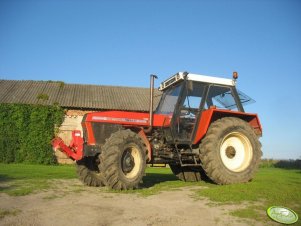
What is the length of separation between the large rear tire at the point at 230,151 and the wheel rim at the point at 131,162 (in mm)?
1441

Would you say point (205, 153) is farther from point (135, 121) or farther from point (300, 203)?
point (300, 203)

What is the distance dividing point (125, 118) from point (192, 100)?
66.5 inches

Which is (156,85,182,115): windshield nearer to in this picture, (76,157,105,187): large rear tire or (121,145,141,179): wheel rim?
(121,145,141,179): wheel rim

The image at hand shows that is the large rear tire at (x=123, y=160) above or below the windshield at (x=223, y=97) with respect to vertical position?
below

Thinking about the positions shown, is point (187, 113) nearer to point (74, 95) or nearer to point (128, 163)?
point (128, 163)

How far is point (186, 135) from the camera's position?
8242 mm

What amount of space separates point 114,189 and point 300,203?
3343 mm

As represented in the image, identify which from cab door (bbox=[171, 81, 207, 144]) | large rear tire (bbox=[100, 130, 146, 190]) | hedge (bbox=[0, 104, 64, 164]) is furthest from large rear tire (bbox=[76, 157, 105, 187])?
hedge (bbox=[0, 104, 64, 164])

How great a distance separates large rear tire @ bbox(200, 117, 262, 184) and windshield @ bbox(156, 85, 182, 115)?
115 centimetres

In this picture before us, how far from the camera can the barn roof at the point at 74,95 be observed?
25203 millimetres

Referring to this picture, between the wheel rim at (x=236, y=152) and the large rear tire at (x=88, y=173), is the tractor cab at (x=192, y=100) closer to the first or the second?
the wheel rim at (x=236, y=152)

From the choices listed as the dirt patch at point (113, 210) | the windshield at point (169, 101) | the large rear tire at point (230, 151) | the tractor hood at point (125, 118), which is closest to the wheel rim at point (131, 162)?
the dirt patch at point (113, 210)

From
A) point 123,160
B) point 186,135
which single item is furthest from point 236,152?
point 123,160

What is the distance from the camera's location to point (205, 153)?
24.7 feet
